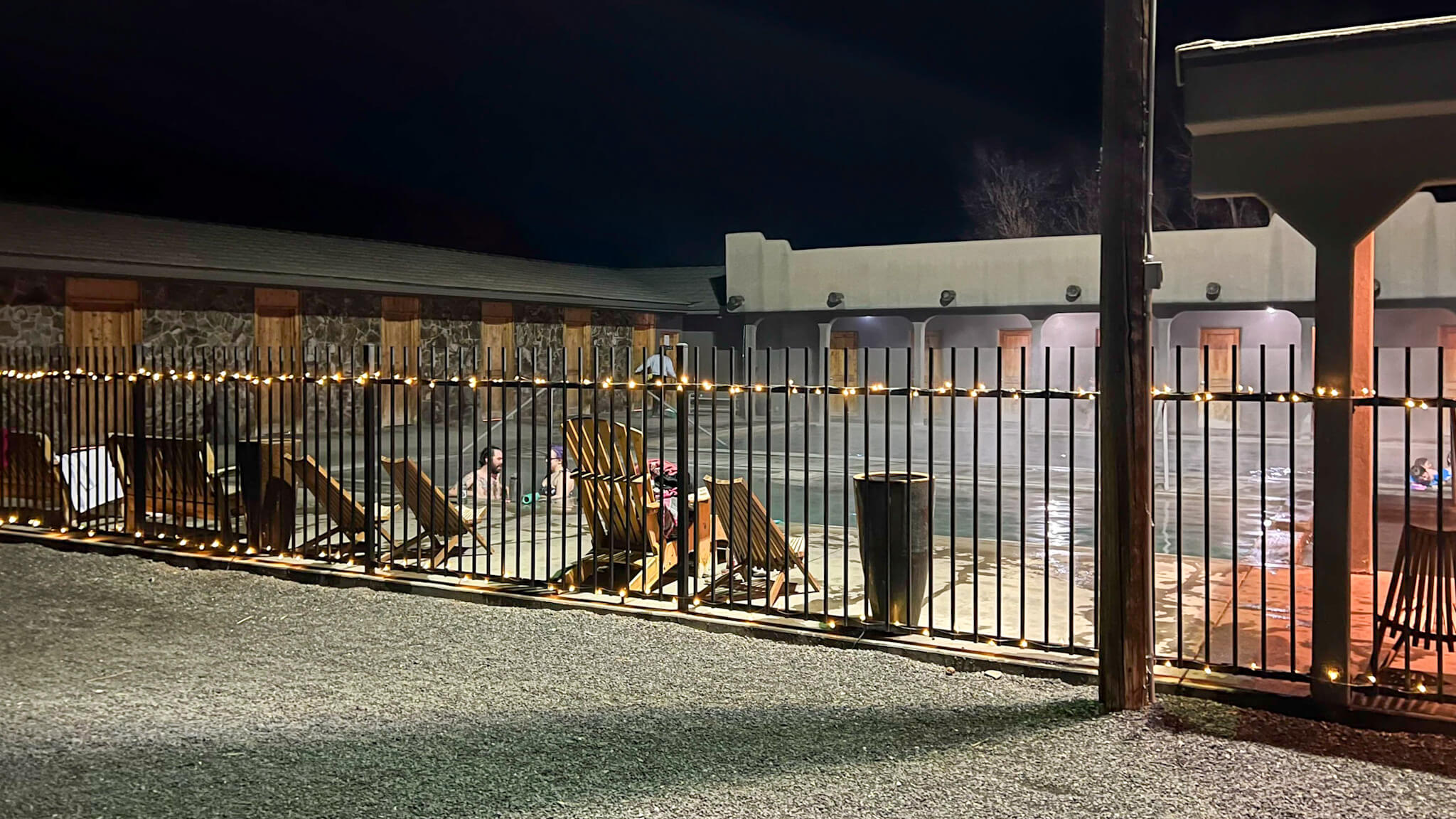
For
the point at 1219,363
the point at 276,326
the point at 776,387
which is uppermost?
the point at 276,326

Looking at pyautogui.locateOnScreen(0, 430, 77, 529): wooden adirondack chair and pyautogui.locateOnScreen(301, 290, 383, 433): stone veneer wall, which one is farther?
pyautogui.locateOnScreen(301, 290, 383, 433): stone veneer wall

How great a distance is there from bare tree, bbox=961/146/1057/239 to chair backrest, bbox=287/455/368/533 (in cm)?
4634

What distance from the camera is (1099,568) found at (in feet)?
17.1

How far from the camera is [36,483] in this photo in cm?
988

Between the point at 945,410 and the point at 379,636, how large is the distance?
2253cm

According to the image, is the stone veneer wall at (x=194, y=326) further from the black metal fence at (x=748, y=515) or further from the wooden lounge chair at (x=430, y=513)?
the wooden lounge chair at (x=430, y=513)

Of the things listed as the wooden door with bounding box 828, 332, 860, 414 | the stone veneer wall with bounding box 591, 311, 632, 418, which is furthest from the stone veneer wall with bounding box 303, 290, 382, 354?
the wooden door with bounding box 828, 332, 860, 414

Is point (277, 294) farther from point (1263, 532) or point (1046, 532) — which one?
point (1263, 532)

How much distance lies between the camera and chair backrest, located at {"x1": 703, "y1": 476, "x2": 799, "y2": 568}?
7.19 meters

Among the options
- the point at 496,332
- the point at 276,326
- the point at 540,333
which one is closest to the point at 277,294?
the point at 276,326

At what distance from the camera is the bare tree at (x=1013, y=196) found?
2058 inches

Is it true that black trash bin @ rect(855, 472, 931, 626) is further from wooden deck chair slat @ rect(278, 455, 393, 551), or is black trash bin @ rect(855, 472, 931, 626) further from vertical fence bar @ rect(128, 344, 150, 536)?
vertical fence bar @ rect(128, 344, 150, 536)

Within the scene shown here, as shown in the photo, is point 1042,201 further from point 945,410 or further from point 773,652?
point 773,652

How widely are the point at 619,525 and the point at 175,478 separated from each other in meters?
3.79
